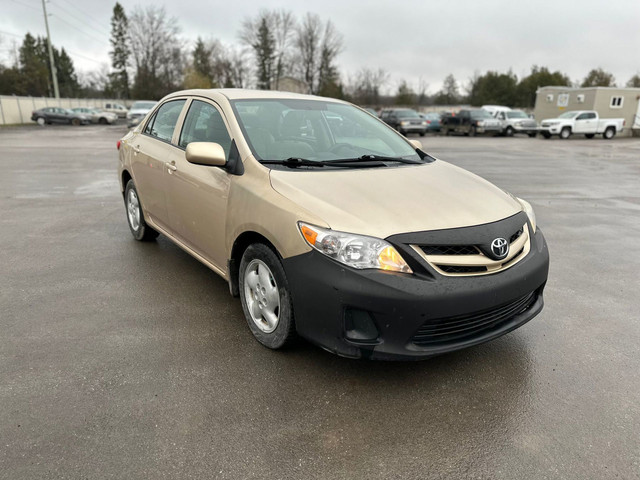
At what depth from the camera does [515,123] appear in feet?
107

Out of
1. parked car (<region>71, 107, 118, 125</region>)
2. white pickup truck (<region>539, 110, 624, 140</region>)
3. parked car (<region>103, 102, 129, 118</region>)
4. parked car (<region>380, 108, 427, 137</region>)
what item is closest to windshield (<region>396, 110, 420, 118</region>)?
parked car (<region>380, 108, 427, 137</region>)

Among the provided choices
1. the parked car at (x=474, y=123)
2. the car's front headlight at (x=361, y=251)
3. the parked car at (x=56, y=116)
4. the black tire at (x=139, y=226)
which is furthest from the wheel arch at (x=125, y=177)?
the parked car at (x=56, y=116)

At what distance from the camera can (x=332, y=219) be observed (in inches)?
105

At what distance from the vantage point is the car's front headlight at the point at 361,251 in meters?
2.56

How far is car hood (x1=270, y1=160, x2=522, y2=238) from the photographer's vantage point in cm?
269

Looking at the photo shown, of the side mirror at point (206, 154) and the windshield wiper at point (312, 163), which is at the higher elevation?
the side mirror at point (206, 154)

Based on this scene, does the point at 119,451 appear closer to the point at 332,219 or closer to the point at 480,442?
the point at 332,219

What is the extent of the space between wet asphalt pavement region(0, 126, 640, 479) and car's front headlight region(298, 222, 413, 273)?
81cm

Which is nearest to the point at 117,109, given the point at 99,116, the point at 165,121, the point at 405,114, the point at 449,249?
the point at 99,116

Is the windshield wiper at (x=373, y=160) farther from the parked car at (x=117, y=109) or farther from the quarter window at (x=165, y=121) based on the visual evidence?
the parked car at (x=117, y=109)

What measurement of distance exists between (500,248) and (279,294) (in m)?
1.35

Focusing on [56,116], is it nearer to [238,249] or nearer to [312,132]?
[312,132]

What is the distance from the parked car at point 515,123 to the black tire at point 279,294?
33222mm

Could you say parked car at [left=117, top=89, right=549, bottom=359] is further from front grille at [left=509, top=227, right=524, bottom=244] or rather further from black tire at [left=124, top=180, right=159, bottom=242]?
black tire at [left=124, top=180, right=159, bottom=242]
